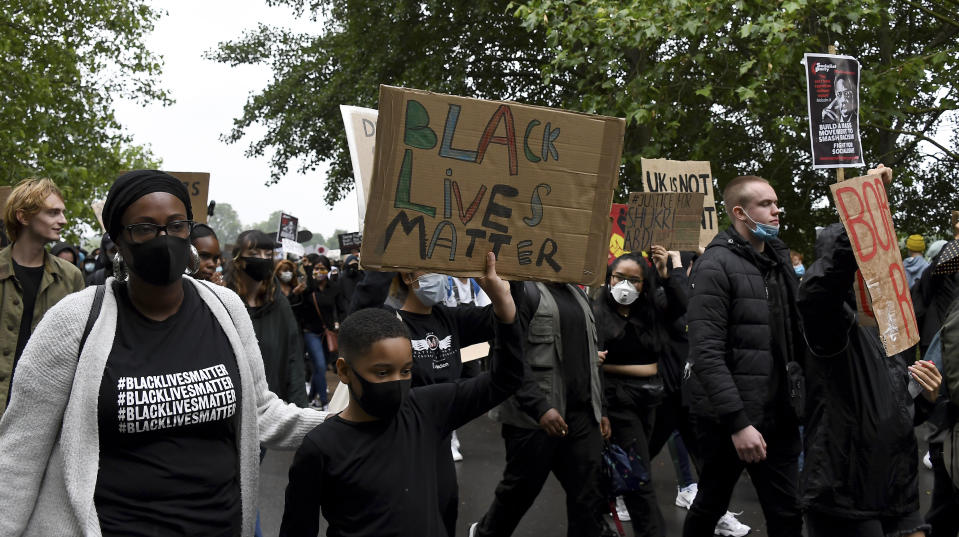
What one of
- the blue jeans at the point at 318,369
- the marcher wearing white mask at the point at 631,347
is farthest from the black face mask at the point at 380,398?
the blue jeans at the point at 318,369

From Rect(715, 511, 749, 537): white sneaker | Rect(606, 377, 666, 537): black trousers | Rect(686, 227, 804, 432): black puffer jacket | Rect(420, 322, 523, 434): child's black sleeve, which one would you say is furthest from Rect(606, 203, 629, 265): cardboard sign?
Rect(420, 322, 523, 434): child's black sleeve

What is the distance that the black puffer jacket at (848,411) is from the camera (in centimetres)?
381

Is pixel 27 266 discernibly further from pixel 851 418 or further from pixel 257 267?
pixel 851 418

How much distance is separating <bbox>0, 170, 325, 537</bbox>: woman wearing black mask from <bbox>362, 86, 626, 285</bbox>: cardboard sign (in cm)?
58

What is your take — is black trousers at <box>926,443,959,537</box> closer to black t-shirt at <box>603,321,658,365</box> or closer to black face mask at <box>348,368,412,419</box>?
black t-shirt at <box>603,321,658,365</box>

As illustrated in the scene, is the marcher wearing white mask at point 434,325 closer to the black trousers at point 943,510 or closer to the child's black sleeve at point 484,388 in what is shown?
the child's black sleeve at point 484,388

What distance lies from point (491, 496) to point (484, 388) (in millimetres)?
4342

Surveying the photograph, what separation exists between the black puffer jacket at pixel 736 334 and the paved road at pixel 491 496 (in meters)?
1.96

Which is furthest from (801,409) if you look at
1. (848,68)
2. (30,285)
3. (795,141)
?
(795,141)

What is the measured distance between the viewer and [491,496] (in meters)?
7.10

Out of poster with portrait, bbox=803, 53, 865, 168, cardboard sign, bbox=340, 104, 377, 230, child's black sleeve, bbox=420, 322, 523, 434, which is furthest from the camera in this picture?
poster with portrait, bbox=803, 53, 865, 168

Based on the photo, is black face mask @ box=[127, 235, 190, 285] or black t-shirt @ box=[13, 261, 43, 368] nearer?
black face mask @ box=[127, 235, 190, 285]

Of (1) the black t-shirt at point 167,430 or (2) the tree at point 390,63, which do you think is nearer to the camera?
(1) the black t-shirt at point 167,430

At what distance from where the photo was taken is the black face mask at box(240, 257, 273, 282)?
530cm
